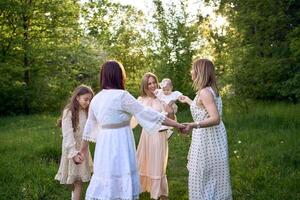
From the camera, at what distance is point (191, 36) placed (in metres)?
21.8

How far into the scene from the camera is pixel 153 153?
6.73 metres

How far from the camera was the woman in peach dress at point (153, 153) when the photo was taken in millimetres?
6641

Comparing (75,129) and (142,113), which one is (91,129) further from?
(75,129)

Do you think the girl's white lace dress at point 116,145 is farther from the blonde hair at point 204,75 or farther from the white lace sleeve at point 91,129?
the blonde hair at point 204,75

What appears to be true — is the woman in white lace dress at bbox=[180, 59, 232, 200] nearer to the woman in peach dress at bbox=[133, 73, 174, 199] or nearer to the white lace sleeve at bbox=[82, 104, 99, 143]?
the white lace sleeve at bbox=[82, 104, 99, 143]

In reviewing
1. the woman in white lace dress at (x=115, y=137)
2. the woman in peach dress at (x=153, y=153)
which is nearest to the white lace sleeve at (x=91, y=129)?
the woman in white lace dress at (x=115, y=137)

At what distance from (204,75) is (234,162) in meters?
4.10

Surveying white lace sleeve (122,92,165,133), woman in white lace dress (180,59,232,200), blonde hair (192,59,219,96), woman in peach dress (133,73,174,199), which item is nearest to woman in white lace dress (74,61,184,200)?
white lace sleeve (122,92,165,133)

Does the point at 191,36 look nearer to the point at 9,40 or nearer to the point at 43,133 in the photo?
the point at 9,40

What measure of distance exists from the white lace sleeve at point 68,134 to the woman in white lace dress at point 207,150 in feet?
5.39

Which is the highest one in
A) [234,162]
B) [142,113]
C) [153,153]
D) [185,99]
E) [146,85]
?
[146,85]

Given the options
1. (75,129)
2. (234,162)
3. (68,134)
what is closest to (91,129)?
(68,134)

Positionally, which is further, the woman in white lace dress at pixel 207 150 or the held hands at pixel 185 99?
the held hands at pixel 185 99

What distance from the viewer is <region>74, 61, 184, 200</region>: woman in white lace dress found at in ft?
15.8
